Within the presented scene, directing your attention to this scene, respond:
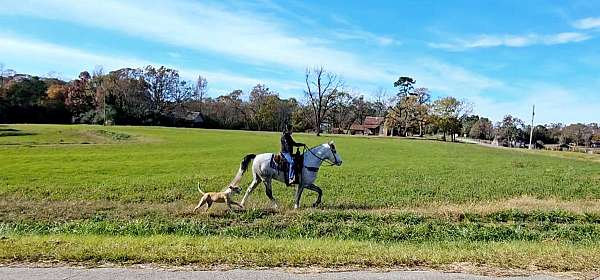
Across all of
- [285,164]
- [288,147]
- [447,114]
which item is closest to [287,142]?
[288,147]

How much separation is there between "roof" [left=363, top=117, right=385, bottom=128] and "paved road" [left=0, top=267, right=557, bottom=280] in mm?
130042

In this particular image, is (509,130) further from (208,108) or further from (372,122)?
(208,108)

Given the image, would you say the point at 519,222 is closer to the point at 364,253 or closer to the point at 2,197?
the point at 364,253

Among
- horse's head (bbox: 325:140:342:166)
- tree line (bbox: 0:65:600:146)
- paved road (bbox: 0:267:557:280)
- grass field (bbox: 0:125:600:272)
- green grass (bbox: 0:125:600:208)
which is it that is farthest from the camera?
tree line (bbox: 0:65:600:146)

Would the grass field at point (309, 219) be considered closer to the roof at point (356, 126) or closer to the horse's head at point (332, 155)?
the horse's head at point (332, 155)

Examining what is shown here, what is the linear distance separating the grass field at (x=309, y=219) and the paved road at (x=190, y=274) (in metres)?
0.40

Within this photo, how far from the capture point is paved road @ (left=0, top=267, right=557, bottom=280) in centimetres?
581

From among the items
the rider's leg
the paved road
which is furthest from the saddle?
the paved road

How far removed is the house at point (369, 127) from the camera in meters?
133

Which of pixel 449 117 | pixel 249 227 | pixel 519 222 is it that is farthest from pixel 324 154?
pixel 449 117

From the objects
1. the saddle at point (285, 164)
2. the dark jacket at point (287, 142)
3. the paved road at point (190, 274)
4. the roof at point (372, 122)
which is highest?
the roof at point (372, 122)

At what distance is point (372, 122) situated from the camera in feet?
455

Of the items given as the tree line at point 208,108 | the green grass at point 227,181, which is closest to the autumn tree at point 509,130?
the tree line at point 208,108

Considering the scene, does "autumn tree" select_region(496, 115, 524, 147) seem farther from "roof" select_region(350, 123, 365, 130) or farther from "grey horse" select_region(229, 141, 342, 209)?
"grey horse" select_region(229, 141, 342, 209)
